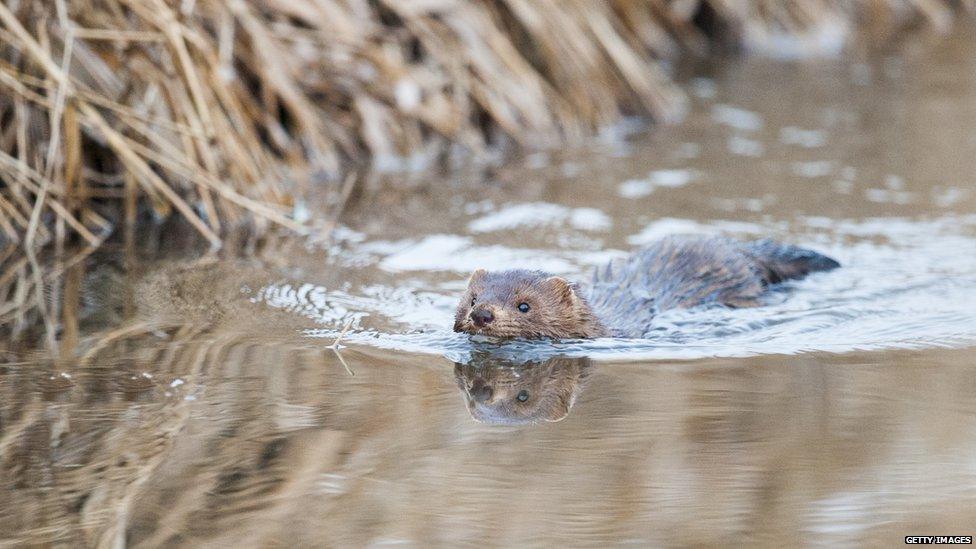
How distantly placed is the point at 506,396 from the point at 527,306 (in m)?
0.74

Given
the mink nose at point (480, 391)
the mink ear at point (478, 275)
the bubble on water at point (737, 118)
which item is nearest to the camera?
the mink nose at point (480, 391)

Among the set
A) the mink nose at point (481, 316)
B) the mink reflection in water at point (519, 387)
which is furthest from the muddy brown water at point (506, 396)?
the mink nose at point (481, 316)

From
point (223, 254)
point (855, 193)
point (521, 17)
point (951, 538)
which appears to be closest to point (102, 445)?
point (951, 538)

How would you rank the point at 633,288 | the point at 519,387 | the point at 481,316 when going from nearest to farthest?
1. the point at 519,387
2. the point at 481,316
3. the point at 633,288

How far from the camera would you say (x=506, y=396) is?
4086 mm

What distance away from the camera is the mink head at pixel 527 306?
468cm

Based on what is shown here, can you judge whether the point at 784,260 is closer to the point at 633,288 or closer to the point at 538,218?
the point at 633,288

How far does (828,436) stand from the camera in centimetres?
356

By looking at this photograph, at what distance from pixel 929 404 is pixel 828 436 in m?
0.47

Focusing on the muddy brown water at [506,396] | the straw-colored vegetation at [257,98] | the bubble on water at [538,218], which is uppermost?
the straw-colored vegetation at [257,98]

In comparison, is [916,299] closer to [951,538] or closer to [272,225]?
[951,538]

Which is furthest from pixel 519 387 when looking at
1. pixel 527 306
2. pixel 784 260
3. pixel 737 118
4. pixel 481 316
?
pixel 737 118

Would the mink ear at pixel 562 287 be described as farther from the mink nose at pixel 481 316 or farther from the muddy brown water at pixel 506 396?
the mink nose at pixel 481 316

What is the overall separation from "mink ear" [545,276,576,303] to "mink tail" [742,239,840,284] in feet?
4.00
